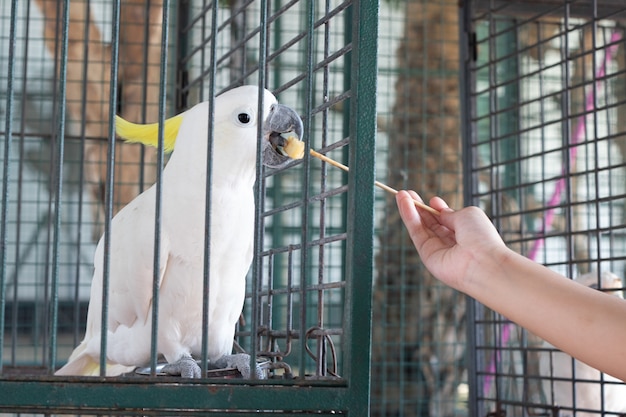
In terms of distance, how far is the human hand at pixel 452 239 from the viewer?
1024 mm

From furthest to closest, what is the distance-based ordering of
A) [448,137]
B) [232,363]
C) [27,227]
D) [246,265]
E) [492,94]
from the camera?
[448,137], [27,227], [492,94], [246,265], [232,363]

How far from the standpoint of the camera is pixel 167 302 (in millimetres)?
1458

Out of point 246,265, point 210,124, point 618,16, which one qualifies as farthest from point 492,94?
point 210,124

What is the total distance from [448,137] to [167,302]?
8.38 ft

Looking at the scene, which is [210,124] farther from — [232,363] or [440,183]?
[440,183]

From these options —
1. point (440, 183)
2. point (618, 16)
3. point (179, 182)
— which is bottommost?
point (179, 182)

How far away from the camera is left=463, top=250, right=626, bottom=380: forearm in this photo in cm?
90

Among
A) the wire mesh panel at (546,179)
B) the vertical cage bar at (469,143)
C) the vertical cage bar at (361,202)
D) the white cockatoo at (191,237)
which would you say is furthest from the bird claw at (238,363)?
the vertical cage bar at (469,143)

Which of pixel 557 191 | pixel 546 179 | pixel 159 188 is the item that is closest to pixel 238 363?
pixel 159 188

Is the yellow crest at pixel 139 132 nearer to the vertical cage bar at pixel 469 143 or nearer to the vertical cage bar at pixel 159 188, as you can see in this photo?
the vertical cage bar at pixel 159 188

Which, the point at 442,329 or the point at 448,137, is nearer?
the point at 442,329

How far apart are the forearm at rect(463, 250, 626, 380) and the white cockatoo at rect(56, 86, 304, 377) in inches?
21.6

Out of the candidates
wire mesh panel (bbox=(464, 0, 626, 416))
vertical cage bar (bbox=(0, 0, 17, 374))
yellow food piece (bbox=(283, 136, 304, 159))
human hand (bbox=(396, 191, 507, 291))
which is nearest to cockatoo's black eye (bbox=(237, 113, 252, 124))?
yellow food piece (bbox=(283, 136, 304, 159))

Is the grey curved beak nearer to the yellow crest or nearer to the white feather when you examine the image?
the white feather
